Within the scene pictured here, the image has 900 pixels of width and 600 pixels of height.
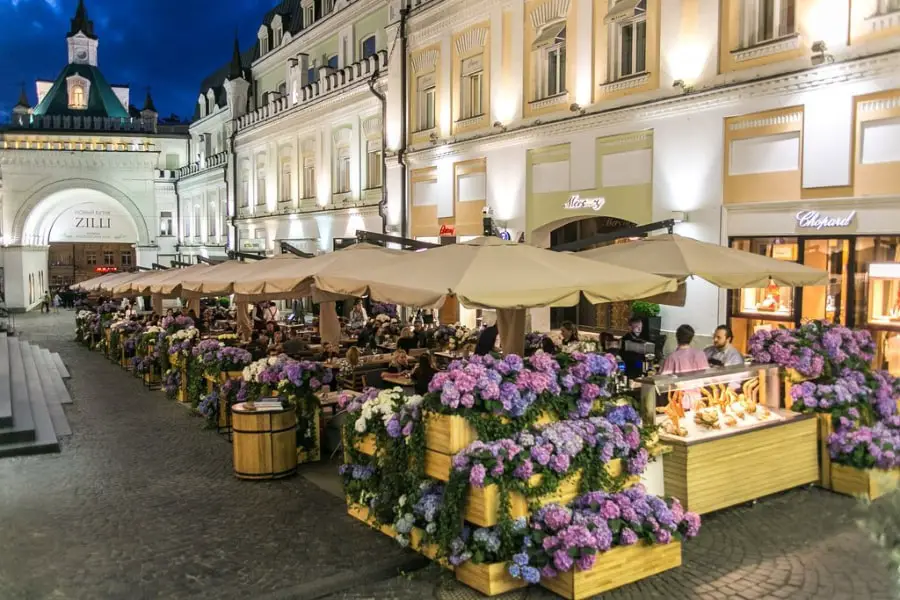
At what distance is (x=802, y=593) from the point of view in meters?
6.43

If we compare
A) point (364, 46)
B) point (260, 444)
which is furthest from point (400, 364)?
point (364, 46)

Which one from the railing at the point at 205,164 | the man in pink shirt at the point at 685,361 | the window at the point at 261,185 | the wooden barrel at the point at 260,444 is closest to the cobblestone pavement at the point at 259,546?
the wooden barrel at the point at 260,444

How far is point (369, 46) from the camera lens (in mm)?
28625

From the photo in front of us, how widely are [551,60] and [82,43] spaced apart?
165ft

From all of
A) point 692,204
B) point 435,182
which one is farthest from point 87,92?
point 692,204

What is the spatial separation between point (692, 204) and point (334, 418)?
916 cm

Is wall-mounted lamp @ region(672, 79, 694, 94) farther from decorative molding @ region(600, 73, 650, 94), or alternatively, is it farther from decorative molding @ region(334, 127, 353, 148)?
decorative molding @ region(334, 127, 353, 148)

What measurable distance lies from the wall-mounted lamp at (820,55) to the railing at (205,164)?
112 ft

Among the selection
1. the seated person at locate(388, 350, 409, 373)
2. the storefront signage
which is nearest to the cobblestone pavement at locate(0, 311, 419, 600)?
the seated person at locate(388, 350, 409, 373)

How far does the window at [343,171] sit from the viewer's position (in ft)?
98.9

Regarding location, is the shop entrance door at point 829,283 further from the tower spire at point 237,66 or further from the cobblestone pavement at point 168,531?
the tower spire at point 237,66

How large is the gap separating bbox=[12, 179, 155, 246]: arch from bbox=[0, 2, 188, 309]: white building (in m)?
0.06

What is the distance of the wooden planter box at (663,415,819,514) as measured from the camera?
795 cm

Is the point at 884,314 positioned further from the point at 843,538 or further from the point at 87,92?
the point at 87,92
